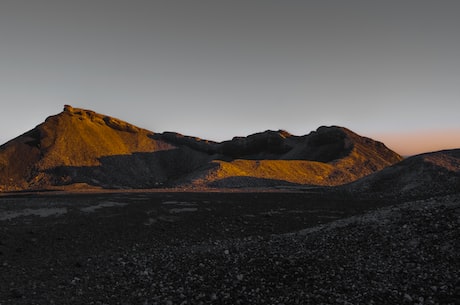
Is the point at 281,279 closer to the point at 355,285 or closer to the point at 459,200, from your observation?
the point at 355,285

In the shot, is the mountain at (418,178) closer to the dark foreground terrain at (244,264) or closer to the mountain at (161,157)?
the mountain at (161,157)

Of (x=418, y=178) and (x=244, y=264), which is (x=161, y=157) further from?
(x=244, y=264)

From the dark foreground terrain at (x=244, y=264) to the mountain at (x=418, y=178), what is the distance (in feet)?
84.0

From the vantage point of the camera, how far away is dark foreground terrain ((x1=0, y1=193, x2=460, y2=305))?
345 inches

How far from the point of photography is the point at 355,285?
28.7ft

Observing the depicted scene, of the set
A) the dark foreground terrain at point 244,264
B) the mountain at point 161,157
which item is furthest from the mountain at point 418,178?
the dark foreground terrain at point 244,264

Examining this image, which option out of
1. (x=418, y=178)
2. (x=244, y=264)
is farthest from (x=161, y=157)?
(x=244, y=264)

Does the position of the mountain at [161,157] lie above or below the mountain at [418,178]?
above

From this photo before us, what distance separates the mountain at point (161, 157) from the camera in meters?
59.4

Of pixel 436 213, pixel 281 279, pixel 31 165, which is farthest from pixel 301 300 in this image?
pixel 31 165

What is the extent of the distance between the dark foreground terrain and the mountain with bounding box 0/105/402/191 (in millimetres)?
37685

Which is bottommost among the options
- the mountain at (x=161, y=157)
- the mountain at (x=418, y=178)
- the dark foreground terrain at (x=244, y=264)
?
the dark foreground terrain at (x=244, y=264)

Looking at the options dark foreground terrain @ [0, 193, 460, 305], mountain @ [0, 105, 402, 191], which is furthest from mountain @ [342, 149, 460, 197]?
dark foreground terrain @ [0, 193, 460, 305]

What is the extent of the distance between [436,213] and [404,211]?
4.54 ft
